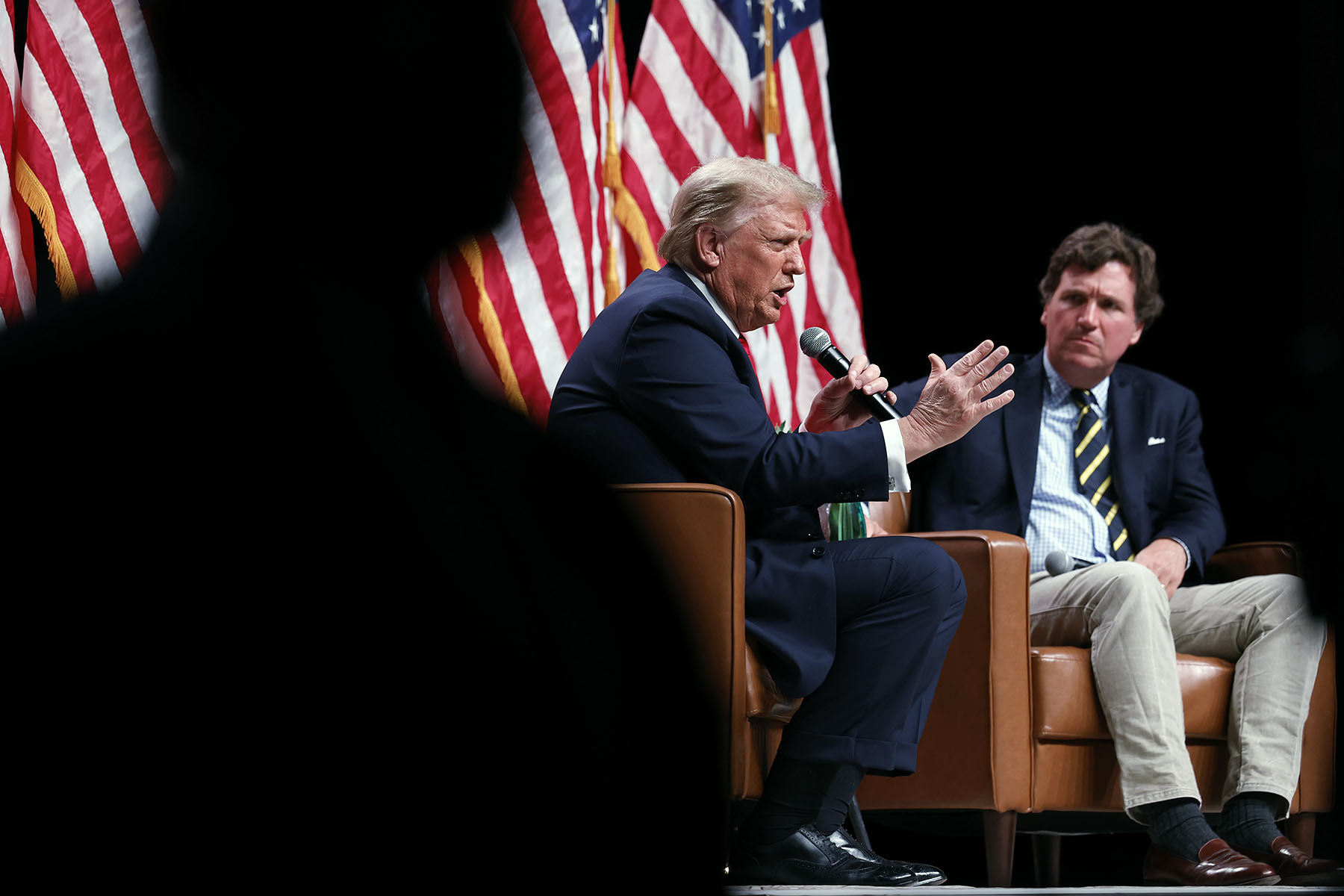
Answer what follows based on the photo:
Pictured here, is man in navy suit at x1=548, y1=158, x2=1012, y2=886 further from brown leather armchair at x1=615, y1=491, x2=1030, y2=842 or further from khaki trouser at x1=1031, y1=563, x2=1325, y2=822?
khaki trouser at x1=1031, y1=563, x2=1325, y2=822

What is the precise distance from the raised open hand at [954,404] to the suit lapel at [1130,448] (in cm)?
98

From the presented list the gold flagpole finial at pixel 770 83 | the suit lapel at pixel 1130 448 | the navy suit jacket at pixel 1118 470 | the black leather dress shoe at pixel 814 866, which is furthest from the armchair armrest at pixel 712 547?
the gold flagpole finial at pixel 770 83

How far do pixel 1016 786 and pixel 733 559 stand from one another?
673mm

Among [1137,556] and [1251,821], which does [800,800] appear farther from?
[1137,556]

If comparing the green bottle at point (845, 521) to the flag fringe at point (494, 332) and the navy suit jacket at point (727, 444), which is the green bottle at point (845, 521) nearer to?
the navy suit jacket at point (727, 444)

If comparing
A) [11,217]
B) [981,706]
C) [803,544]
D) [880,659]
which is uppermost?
[11,217]

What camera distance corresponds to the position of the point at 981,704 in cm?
206

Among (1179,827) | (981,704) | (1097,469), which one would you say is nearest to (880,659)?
(981,704)

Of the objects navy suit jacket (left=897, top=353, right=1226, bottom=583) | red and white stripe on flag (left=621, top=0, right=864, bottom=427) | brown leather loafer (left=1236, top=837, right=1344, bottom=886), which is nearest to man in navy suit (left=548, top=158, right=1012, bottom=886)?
brown leather loafer (left=1236, top=837, right=1344, bottom=886)

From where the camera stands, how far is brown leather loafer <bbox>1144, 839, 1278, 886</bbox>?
1908mm

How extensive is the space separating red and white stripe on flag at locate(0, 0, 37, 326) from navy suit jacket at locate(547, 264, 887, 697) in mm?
1221

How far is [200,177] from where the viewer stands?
413mm

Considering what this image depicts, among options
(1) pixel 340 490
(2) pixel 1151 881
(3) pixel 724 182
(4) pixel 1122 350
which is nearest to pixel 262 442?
(1) pixel 340 490

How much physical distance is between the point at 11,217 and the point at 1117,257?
2291mm
